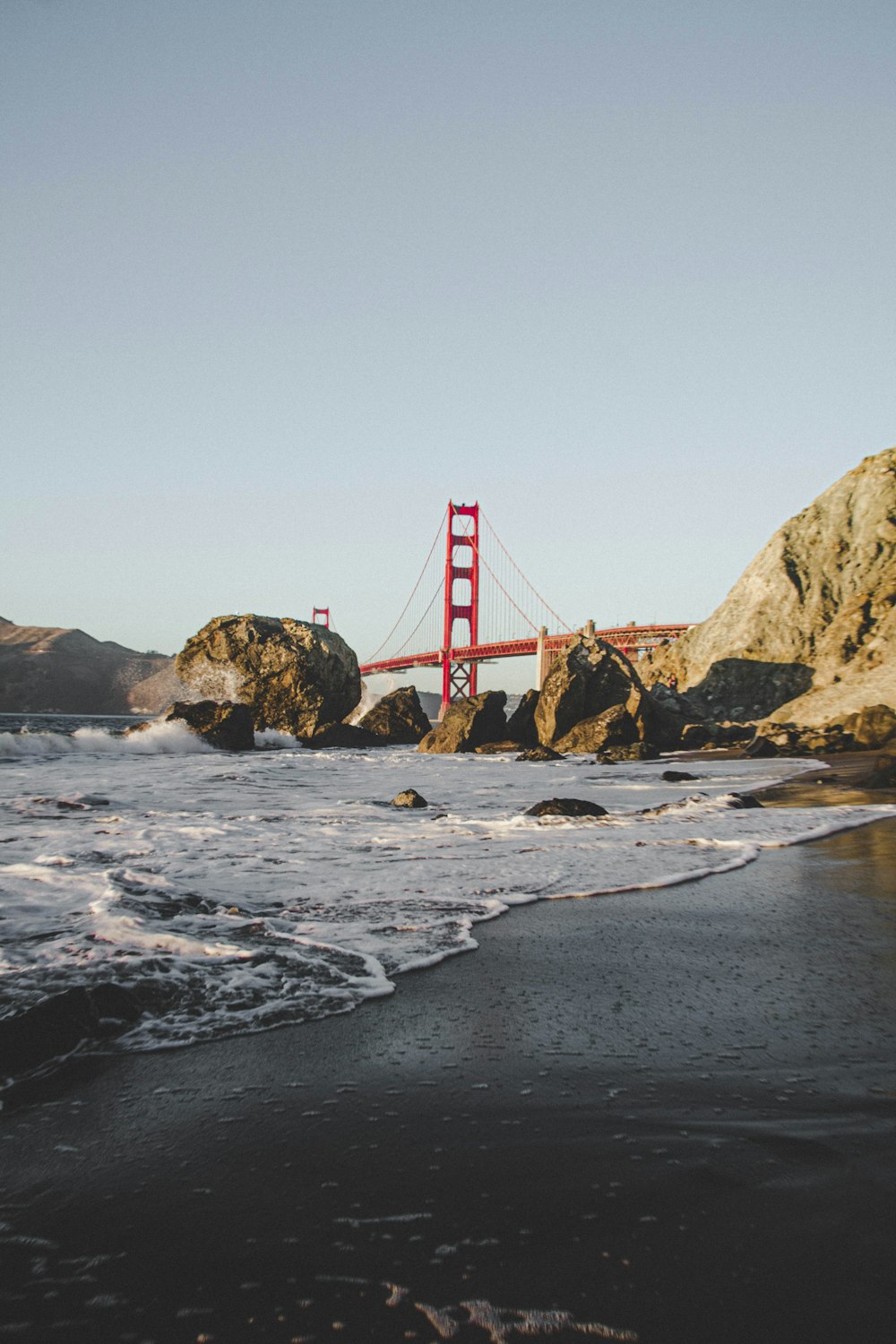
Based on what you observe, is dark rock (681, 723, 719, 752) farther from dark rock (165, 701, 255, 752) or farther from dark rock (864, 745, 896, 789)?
dark rock (165, 701, 255, 752)

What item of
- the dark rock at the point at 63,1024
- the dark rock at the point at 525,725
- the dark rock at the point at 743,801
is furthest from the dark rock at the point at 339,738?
the dark rock at the point at 63,1024

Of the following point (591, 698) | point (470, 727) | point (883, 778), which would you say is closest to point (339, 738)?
point (470, 727)

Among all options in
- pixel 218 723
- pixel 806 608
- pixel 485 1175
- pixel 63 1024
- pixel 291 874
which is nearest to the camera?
pixel 485 1175

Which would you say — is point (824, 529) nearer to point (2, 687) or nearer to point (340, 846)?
point (340, 846)

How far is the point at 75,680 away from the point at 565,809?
91452 millimetres

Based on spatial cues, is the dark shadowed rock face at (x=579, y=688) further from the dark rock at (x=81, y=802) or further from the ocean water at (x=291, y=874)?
the dark rock at (x=81, y=802)

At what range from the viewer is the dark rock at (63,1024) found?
185 cm

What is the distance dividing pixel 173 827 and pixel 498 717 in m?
14.7

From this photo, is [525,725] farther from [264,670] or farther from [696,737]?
[264,670]

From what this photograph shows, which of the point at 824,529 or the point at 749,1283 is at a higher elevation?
the point at 824,529

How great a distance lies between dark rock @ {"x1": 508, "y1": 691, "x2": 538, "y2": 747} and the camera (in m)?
20.5

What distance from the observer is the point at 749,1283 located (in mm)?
1048

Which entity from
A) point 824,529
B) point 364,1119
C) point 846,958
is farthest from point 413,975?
point 824,529

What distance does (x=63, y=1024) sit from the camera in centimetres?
197
